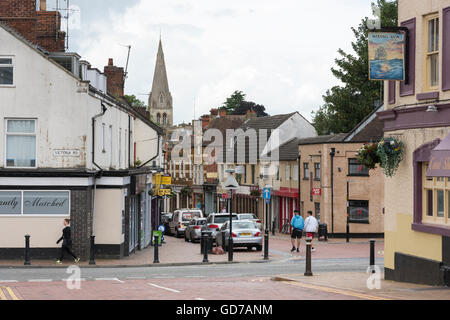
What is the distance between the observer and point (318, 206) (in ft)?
180

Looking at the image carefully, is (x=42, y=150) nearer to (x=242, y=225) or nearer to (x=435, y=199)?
(x=242, y=225)

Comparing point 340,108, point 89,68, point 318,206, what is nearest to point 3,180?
point 89,68

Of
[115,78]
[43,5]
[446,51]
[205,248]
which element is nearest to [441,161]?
[446,51]

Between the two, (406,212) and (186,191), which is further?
(186,191)

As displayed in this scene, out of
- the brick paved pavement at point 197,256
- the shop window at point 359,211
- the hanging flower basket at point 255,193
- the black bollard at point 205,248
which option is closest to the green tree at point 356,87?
the hanging flower basket at point 255,193

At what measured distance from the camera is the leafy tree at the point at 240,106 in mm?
126375

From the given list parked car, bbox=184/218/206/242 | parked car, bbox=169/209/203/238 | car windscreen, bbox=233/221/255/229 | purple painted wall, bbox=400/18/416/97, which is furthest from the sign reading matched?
parked car, bbox=169/209/203/238

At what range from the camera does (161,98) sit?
166 meters

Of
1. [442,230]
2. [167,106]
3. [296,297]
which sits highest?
[167,106]

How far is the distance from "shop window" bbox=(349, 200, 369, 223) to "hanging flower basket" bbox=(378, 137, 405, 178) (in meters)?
32.4

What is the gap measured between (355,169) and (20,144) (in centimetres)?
2777

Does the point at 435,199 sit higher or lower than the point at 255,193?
higher
